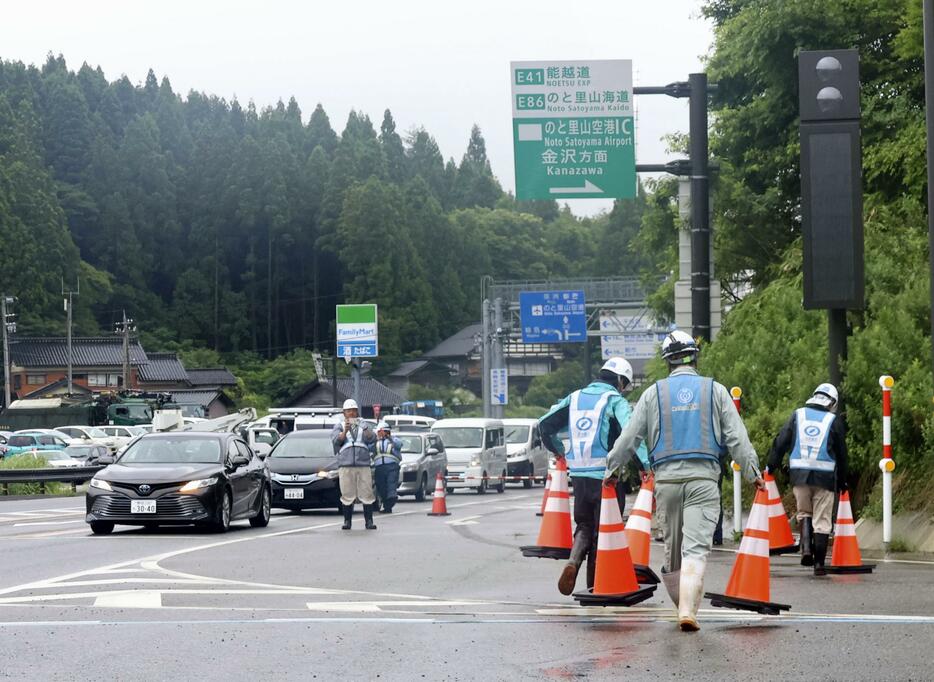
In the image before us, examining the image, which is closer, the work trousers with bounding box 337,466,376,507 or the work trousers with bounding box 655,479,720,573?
the work trousers with bounding box 655,479,720,573

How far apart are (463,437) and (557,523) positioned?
26.5 m

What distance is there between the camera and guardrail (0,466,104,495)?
3616 cm

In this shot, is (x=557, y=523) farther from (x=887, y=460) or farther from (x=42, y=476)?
(x=42, y=476)

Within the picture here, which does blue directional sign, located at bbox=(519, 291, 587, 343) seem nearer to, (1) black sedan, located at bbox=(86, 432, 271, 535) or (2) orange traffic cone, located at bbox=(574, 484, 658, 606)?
(1) black sedan, located at bbox=(86, 432, 271, 535)

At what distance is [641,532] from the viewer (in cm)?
1034

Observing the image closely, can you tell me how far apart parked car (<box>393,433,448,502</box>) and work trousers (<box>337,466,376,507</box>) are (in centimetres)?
1264

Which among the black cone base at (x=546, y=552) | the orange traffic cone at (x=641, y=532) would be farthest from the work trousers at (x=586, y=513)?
the black cone base at (x=546, y=552)

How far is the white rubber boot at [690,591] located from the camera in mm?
8516

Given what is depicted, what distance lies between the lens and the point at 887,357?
635 inches

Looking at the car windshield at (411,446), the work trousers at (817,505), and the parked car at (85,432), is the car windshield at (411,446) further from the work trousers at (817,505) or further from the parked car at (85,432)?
the parked car at (85,432)

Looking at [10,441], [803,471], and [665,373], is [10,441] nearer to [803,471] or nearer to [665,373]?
[665,373]

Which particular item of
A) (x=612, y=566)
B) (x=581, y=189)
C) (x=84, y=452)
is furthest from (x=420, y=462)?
(x=612, y=566)

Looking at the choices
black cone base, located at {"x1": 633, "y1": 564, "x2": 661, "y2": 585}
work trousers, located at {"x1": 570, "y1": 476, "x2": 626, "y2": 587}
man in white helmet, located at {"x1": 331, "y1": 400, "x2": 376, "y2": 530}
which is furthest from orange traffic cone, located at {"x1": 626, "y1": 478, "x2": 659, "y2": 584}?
man in white helmet, located at {"x1": 331, "y1": 400, "x2": 376, "y2": 530}

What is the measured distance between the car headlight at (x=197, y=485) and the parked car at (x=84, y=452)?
86.0ft
